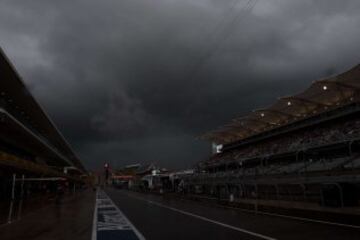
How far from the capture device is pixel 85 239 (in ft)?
41.6

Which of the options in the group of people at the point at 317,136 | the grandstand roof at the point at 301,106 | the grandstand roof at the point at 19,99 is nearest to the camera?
the grandstand roof at the point at 19,99

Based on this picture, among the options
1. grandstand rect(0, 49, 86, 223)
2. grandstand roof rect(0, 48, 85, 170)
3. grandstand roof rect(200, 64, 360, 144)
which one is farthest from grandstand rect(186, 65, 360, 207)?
grandstand roof rect(0, 48, 85, 170)

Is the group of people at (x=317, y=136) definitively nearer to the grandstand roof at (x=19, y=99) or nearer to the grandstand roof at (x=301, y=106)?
the grandstand roof at (x=301, y=106)

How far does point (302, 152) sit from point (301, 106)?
1896 centimetres

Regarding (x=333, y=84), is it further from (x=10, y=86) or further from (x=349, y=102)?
(x=10, y=86)

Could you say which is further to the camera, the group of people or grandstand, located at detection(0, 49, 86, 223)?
the group of people

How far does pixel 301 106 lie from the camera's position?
56438mm

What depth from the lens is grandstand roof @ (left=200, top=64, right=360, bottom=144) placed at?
44.0 meters

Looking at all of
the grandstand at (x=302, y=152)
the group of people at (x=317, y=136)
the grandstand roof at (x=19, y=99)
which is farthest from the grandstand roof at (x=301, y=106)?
the grandstand roof at (x=19, y=99)

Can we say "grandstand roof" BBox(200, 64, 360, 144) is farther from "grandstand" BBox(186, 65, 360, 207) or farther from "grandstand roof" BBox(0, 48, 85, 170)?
"grandstand roof" BBox(0, 48, 85, 170)

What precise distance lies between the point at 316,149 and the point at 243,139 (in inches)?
1639

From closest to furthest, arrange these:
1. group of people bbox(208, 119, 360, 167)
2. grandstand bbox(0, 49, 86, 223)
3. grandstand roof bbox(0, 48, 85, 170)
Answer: grandstand roof bbox(0, 48, 85, 170)
grandstand bbox(0, 49, 86, 223)
group of people bbox(208, 119, 360, 167)

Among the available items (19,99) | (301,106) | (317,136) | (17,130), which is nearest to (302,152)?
(317,136)

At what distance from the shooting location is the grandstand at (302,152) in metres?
23.9
